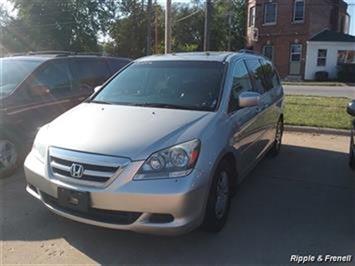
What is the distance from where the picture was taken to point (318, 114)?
1100 cm

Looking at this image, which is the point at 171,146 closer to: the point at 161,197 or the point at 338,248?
the point at 161,197

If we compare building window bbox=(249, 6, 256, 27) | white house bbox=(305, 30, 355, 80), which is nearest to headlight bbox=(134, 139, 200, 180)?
white house bbox=(305, 30, 355, 80)

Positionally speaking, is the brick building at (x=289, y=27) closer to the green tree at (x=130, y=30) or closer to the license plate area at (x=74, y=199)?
the green tree at (x=130, y=30)

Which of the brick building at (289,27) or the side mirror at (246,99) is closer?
the side mirror at (246,99)

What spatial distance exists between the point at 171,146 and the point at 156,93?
4.22ft

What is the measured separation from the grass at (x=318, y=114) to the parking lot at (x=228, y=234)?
409 centimetres

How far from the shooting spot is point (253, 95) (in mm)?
4621

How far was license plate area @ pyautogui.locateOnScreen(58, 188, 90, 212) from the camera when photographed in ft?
11.6

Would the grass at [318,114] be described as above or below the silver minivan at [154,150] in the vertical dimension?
below

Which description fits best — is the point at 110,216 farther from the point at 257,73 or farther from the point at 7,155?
the point at 257,73

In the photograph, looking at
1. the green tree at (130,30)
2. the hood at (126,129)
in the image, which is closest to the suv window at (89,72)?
the hood at (126,129)

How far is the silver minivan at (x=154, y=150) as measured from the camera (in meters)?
3.46

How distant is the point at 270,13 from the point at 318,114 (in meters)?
24.6

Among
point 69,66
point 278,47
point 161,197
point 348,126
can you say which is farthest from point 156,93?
point 278,47
